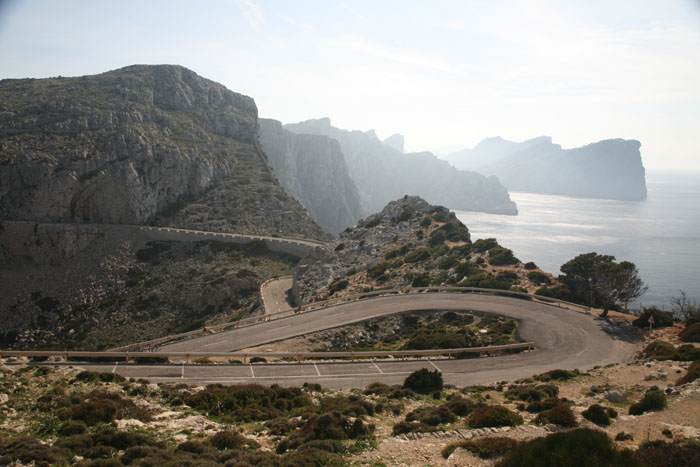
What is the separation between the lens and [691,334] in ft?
84.2

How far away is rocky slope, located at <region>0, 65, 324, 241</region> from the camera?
74062mm

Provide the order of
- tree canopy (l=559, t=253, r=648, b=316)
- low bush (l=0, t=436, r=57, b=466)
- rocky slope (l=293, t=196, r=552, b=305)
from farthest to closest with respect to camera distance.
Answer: rocky slope (l=293, t=196, r=552, b=305) < tree canopy (l=559, t=253, r=648, b=316) < low bush (l=0, t=436, r=57, b=466)

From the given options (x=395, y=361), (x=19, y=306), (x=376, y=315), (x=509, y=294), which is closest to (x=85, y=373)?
(x=395, y=361)

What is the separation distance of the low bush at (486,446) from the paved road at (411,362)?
1027 cm

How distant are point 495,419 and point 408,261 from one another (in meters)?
37.0

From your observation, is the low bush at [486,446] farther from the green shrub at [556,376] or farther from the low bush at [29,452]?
the green shrub at [556,376]

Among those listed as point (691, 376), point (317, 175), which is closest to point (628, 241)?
point (317, 175)

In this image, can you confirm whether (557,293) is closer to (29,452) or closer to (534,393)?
(534,393)

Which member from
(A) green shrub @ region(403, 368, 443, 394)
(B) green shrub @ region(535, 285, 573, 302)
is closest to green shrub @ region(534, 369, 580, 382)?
(A) green shrub @ region(403, 368, 443, 394)

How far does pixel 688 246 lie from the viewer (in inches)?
4569

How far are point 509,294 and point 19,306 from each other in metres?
67.4

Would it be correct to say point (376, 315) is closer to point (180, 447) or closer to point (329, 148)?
point (180, 447)

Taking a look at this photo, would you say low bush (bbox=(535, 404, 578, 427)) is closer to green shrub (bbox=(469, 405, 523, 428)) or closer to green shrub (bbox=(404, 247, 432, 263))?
green shrub (bbox=(469, 405, 523, 428))

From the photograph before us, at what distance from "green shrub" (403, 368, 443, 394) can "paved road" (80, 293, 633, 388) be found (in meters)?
2.01
